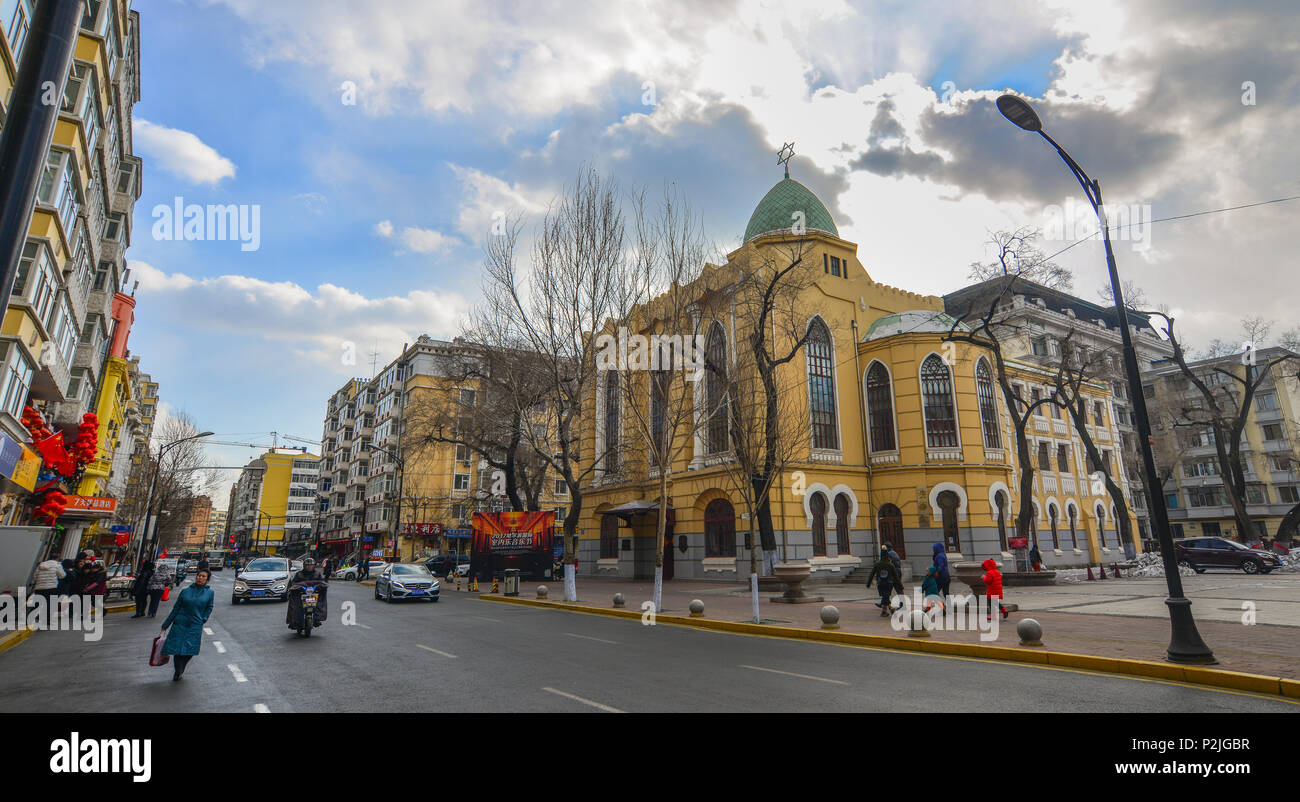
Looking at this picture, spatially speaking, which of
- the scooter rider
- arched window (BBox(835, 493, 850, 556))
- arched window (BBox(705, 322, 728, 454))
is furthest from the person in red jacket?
arched window (BBox(835, 493, 850, 556))

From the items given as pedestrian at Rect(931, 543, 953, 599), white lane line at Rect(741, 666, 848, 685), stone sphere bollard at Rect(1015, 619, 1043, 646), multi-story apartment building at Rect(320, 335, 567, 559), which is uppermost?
multi-story apartment building at Rect(320, 335, 567, 559)

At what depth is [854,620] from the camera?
1480 cm

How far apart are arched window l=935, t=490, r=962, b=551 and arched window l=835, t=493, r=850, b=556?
163 inches

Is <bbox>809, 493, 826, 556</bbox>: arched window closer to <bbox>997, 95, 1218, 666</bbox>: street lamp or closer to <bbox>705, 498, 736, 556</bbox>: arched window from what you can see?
<bbox>705, 498, 736, 556</bbox>: arched window

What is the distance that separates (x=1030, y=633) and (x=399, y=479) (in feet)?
149

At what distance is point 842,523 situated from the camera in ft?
95.9

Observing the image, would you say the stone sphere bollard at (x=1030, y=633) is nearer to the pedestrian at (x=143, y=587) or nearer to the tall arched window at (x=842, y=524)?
the tall arched window at (x=842, y=524)

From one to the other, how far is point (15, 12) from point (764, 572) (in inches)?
1019

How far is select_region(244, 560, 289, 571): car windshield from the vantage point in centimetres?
2335

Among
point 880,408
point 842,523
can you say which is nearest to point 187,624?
point 842,523

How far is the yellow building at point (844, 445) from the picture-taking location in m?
28.1

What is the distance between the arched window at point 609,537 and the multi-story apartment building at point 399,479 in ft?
35.1

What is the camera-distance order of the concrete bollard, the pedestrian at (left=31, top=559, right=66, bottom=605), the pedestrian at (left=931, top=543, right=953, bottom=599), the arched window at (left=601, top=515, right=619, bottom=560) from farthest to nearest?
1. the arched window at (left=601, top=515, right=619, bottom=560)
2. the pedestrian at (left=31, top=559, right=66, bottom=605)
3. the pedestrian at (left=931, top=543, right=953, bottom=599)
4. the concrete bollard
